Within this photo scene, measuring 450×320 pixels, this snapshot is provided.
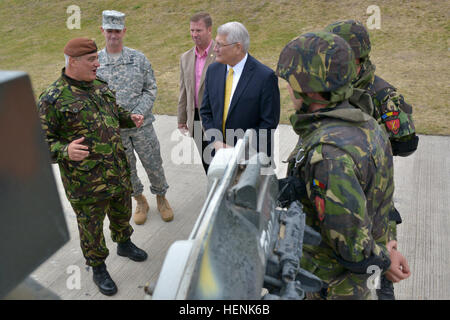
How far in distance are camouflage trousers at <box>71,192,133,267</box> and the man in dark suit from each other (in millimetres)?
857

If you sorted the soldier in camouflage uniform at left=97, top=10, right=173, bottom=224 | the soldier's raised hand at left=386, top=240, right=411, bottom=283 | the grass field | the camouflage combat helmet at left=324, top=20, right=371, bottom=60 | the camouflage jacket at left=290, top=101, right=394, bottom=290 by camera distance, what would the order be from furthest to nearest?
the grass field < the soldier in camouflage uniform at left=97, top=10, right=173, bottom=224 < the camouflage combat helmet at left=324, top=20, right=371, bottom=60 < the soldier's raised hand at left=386, top=240, right=411, bottom=283 < the camouflage jacket at left=290, top=101, right=394, bottom=290

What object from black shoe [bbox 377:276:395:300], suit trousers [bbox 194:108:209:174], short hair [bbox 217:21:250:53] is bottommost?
black shoe [bbox 377:276:395:300]

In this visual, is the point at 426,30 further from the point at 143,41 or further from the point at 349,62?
the point at 349,62

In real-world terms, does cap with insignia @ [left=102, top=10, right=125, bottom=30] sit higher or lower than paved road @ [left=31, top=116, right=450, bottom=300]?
higher

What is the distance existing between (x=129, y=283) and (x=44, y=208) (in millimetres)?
2376

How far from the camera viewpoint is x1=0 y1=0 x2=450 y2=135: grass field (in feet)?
23.5

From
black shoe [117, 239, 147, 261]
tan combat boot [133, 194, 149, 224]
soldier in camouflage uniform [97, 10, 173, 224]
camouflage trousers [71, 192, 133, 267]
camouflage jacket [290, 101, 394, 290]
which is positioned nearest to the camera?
camouflage jacket [290, 101, 394, 290]

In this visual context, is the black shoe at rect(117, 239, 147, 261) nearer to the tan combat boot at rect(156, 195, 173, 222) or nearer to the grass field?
the tan combat boot at rect(156, 195, 173, 222)

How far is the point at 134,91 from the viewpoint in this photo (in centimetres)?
349

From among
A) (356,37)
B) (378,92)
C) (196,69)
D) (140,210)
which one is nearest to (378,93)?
(378,92)

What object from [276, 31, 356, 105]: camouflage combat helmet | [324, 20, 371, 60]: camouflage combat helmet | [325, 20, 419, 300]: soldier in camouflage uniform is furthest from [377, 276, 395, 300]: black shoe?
[324, 20, 371, 60]: camouflage combat helmet

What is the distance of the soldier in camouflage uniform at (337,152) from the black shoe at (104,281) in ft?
5.93

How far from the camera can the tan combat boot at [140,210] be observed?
12.4 ft

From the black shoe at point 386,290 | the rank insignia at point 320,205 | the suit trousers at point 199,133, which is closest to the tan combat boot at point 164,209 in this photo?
the suit trousers at point 199,133
